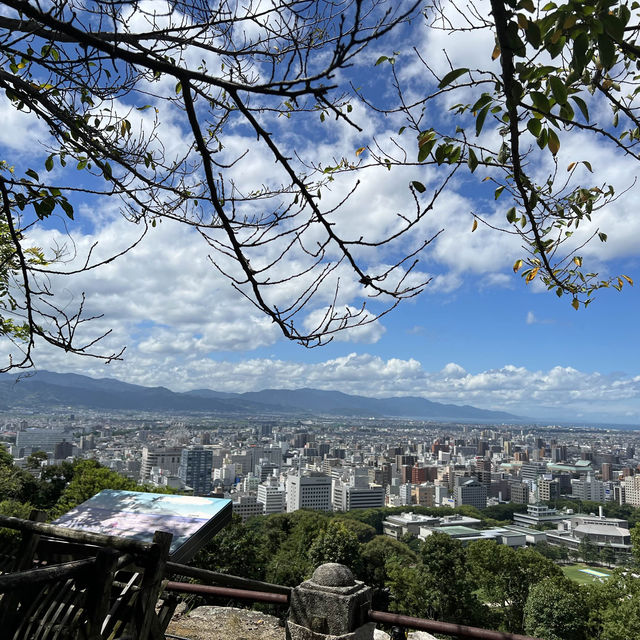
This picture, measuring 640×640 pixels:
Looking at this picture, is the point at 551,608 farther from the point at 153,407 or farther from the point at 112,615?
the point at 153,407

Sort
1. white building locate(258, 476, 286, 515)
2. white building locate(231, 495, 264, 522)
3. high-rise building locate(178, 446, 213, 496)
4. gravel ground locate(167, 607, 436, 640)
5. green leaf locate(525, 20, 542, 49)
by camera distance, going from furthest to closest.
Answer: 1. high-rise building locate(178, 446, 213, 496)
2. white building locate(258, 476, 286, 515)
3. white building locate(231, 495, 264, 522)
4. gravel ground locate(167, 607, 436, 640)
5. green leaf locate(525, 20, 542, 49)

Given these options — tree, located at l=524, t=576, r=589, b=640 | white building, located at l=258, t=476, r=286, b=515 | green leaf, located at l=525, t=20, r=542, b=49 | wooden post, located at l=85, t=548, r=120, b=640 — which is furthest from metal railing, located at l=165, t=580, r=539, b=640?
white building, located at l=258, t=476, r=286, b=515

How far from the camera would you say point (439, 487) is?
7319 cm

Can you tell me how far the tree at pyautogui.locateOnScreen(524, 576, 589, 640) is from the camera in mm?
16172

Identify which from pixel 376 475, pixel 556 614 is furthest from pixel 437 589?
pixel 376 475

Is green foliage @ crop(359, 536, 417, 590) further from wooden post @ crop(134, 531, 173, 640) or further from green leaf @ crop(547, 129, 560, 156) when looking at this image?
green leaf @ crop(547, 129, 560, 156)

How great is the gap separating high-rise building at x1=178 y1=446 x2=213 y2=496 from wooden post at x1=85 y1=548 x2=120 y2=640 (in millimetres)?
72798

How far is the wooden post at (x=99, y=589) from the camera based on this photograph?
3.63 feet

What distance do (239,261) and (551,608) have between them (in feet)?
62.9

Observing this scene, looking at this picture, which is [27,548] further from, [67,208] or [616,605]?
[616,605]

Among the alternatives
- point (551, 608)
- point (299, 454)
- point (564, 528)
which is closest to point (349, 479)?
point (564, 528)

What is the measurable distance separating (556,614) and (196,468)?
61.8m

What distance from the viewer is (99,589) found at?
43.7 inches

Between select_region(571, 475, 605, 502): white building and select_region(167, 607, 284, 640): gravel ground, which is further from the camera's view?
select_region(571, 475, 605, 502): white building
